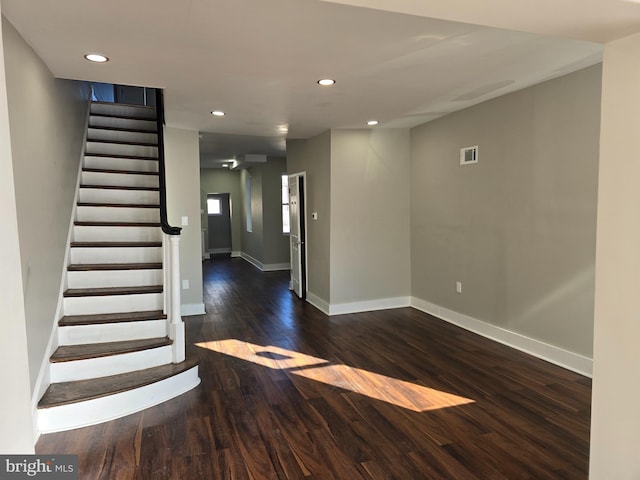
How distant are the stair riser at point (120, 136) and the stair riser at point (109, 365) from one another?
10.1 ft

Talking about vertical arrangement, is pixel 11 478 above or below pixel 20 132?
below

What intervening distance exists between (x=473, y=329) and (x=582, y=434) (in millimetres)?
2082

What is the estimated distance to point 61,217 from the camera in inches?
139

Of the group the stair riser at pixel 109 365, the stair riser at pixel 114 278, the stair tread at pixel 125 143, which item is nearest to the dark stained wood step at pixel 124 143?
the stair tread at pixel 125 143

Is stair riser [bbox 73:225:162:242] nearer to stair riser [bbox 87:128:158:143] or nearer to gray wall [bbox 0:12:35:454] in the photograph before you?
stair riser [bbox 87:128:158:143]

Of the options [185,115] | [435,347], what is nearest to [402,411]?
[435,347]

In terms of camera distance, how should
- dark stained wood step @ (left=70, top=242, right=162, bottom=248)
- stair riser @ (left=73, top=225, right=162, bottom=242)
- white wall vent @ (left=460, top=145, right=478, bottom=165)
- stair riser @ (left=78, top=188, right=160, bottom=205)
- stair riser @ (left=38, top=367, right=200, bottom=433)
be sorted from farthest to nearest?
white wall vent @ (left=460, top=145, right=478, bottom=165) < stair riser @ (left=78, top=188, right=160, bottom=205) < stair riser @ (left=73, top=225, right=162, bottom=242) < dark stained wood step @ (left=70, top=242, right=162, bottom=248) < stair riser @ (left=38, top=367, right=200, bottom=433)

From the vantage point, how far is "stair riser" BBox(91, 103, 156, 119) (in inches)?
217

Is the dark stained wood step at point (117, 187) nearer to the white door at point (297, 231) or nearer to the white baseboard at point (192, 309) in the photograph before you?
the white baseboard at point (192, 309)

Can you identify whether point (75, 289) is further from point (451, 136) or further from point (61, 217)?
point (451, 136)

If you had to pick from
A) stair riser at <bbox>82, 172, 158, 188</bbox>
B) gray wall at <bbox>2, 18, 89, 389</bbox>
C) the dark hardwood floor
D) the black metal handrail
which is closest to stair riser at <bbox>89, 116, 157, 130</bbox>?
the black metal handrail

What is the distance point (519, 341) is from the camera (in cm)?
400

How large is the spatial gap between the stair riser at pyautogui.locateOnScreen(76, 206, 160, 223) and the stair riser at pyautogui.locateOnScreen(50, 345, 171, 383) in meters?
1.65

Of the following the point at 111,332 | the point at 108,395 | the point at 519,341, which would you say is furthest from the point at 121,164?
the point at 519,341
